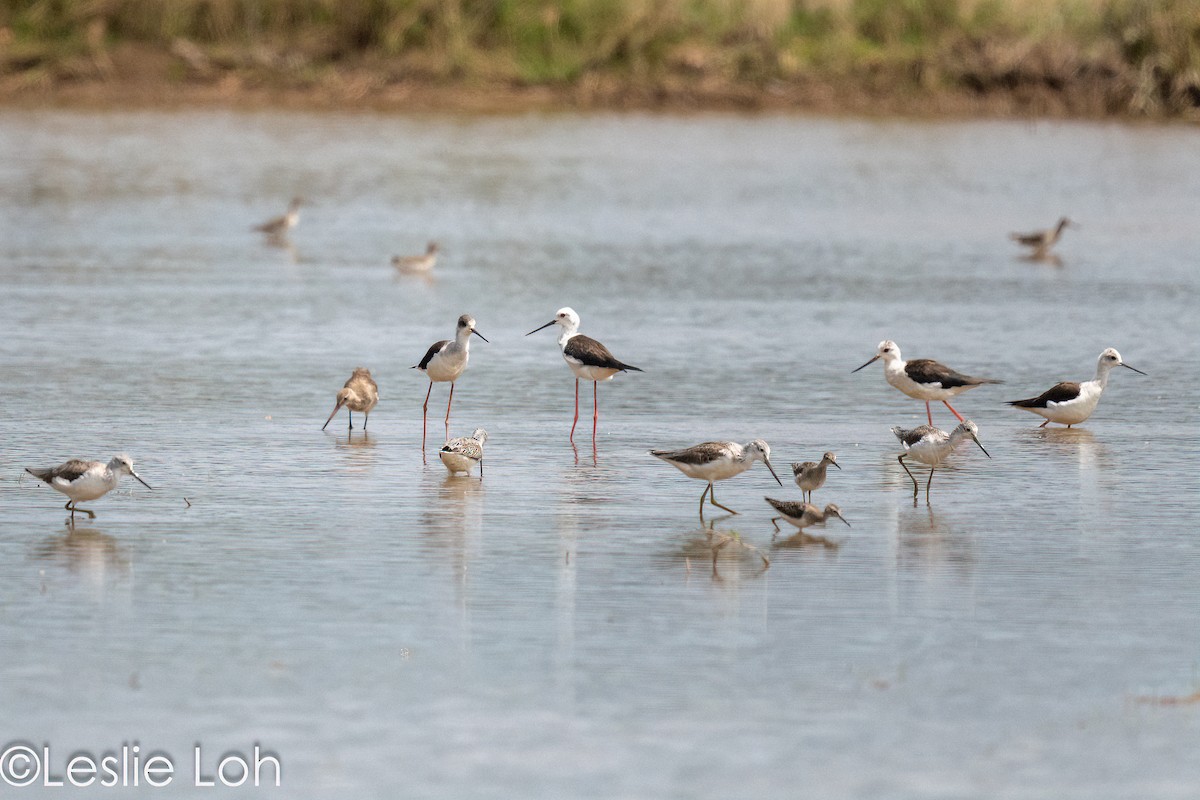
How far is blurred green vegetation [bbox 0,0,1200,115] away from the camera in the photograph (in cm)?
4444

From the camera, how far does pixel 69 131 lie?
125ft

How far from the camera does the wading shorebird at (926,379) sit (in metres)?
14.6

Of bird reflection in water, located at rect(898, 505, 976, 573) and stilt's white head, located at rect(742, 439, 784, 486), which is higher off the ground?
stilt's white head, located at rect(742, 439, 784, 486)

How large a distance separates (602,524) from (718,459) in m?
0.72

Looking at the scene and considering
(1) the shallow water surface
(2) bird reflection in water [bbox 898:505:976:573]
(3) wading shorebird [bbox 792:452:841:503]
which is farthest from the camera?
(3) wading shorebird [bbox 792:452:841:503]

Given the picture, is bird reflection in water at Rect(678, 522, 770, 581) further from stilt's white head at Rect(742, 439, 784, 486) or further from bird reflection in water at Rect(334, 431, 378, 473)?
bird reflection in water at Rect(334, 431, 378, 473)

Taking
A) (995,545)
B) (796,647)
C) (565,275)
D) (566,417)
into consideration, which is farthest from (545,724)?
(565,275)

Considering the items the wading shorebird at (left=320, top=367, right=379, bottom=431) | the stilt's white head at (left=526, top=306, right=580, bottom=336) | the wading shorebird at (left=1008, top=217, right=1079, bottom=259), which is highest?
the wading shorebird at (left=1008, top=217, right=1079, bottom=259)

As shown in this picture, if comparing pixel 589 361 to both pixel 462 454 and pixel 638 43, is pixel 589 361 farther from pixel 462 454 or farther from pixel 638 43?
pixel 638 43

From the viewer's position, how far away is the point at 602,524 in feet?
36.2

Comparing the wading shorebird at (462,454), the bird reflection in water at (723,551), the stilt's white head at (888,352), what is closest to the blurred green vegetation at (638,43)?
the stilt's white head at (888,352)

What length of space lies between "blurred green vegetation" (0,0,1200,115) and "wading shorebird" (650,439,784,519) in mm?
34238

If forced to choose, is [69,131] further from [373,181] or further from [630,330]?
[630,330]

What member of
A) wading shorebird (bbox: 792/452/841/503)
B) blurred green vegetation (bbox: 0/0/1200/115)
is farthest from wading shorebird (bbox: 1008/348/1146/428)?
blurred green vegetation (bbox: 0/0/1200/115)
